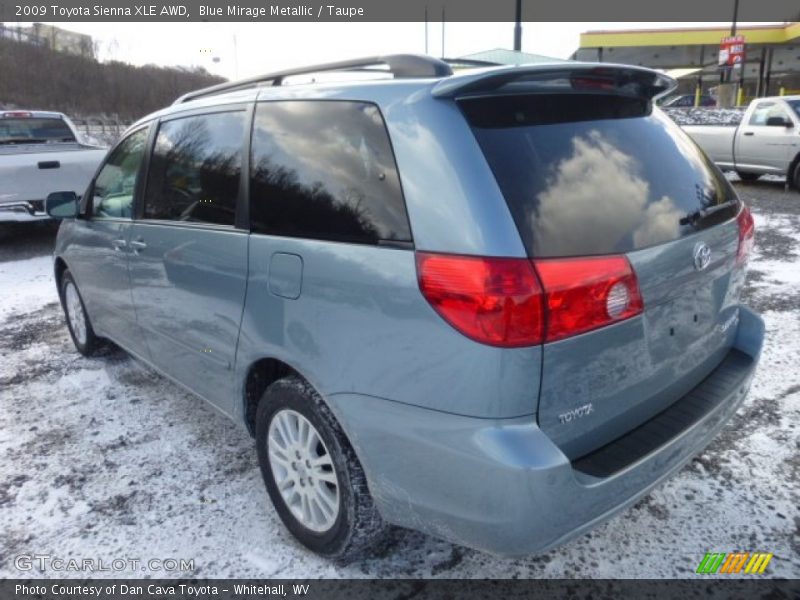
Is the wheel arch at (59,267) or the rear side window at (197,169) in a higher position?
the rear side window at (197,169)

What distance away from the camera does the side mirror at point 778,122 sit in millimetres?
10648

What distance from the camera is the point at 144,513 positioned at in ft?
8.95

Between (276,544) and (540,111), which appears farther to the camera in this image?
(276,544)

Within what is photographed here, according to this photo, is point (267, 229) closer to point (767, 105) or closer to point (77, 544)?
point (77, 544)

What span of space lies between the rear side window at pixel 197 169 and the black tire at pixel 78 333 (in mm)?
1551

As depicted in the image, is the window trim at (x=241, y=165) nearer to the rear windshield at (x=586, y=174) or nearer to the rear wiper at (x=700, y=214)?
the rear windshield at (x=586, y=174)

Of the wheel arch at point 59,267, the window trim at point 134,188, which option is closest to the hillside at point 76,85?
the wheel arch at point 59,267

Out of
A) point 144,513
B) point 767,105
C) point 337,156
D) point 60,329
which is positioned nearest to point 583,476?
point 337,156

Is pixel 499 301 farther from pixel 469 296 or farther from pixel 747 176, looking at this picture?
pixel 747 176

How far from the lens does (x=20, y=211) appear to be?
783cm

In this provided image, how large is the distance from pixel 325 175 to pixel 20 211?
7.33 m

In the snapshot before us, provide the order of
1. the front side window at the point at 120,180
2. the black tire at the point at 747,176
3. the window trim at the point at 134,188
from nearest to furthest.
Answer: the window trim at the point at 134,188 → the front side window at the point at 120,180 → the black tire at the point at 747,176

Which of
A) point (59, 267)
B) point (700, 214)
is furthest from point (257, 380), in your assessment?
point (59, 267)

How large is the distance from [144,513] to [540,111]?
7.79 ft
